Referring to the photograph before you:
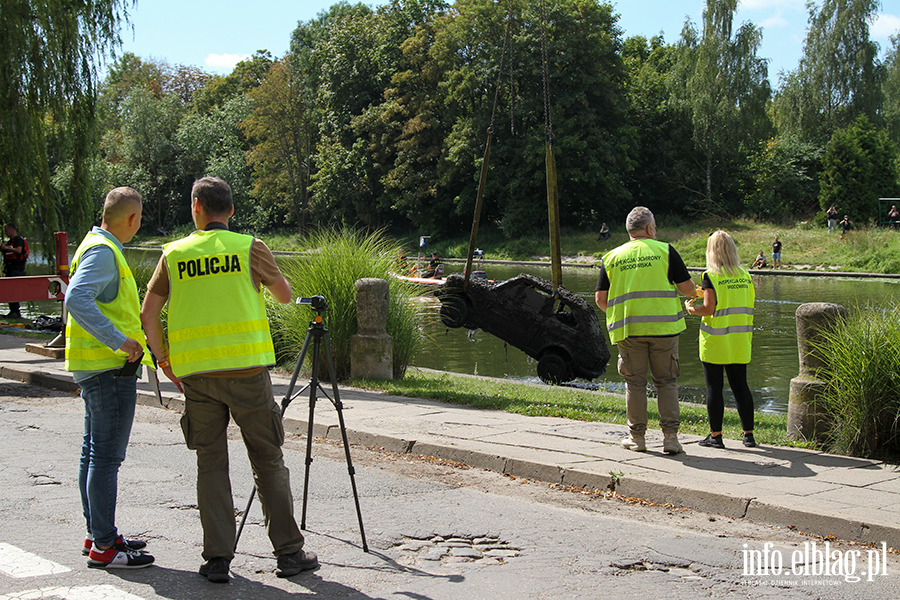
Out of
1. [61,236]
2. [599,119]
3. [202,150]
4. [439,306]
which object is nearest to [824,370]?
[439,306]

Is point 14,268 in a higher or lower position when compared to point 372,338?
higher

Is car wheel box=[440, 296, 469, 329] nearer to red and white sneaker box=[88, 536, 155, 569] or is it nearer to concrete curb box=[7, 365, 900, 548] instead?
concrete curb box=[7, 365, 900, 548]

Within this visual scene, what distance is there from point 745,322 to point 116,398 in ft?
18.2

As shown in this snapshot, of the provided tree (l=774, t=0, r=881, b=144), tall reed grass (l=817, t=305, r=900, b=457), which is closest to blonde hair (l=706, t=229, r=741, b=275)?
tall reed grass (l=817, t=305, r=900, b=457)

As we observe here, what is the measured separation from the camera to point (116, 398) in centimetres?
482

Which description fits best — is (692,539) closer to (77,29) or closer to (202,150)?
(77,29)

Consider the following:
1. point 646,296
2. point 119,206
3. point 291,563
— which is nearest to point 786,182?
point 646,296

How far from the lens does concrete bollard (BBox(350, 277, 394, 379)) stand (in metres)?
12.1

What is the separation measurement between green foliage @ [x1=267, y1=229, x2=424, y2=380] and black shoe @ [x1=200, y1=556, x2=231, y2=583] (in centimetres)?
781

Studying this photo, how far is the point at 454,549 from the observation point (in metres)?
5.20

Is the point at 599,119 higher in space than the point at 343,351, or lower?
higher

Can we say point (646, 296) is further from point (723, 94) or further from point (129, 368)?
point (723, 94)

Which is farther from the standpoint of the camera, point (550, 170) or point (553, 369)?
point (553, 369)

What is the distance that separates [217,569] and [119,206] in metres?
2.11
